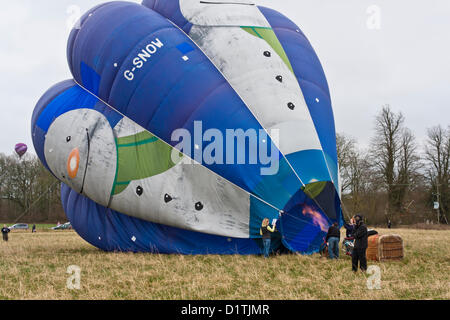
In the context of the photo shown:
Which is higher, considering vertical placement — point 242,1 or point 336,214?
point 242,1

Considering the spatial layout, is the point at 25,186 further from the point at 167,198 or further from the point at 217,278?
the point at 217,278

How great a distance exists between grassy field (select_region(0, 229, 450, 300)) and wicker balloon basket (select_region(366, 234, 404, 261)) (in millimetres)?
326

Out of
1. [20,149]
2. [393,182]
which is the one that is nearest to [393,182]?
[393,182]

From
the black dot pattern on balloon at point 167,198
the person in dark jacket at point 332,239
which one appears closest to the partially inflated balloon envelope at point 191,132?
the black dot pattern on balloon at point 167,198

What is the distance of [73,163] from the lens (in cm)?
1102

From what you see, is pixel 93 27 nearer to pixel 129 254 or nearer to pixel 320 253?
pixel 129 254

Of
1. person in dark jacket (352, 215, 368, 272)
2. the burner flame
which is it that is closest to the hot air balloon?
the burner flame

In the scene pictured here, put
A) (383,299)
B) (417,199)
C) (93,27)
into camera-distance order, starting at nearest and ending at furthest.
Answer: (383,299)
(93,27)
(417,199)

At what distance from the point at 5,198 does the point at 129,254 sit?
47.8 metres

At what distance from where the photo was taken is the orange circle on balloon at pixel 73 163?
1096 centimetres

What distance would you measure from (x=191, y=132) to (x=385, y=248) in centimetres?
480

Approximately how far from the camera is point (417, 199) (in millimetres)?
41875

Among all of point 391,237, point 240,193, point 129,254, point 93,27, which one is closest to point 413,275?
point 391,237

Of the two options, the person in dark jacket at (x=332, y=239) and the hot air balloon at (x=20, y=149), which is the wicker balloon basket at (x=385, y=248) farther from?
the hot air balloon at (x=20, y=149)
